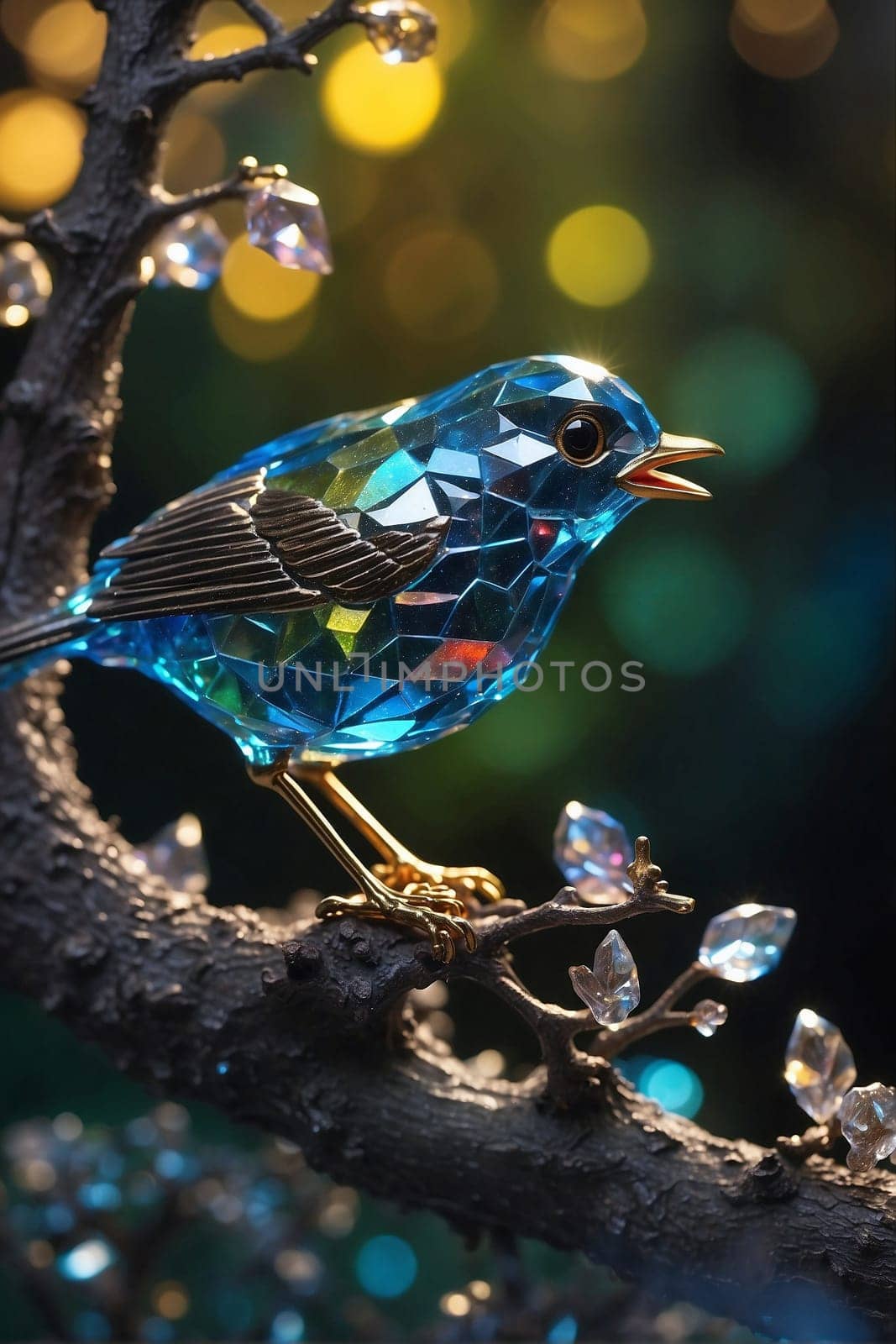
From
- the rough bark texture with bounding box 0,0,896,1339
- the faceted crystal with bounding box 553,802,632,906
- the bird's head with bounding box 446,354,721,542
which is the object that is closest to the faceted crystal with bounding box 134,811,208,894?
the rough bark texture with bounding box 0,0,896,1339

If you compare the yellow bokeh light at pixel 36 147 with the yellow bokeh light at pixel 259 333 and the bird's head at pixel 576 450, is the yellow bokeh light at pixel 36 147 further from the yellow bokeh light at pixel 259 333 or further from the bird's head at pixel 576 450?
the bird's head at pixel 576 450

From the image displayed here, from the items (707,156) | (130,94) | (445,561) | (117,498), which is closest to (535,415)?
(445,561)

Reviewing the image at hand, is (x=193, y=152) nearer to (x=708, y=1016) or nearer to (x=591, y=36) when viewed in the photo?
(x=591, y=36)

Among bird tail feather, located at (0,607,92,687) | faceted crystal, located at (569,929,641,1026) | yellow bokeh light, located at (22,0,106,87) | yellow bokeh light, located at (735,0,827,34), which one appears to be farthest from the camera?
yellow bokeh light, located at (22,0,106,87)

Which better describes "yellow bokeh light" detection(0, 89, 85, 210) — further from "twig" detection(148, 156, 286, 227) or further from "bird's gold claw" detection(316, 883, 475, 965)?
"bird's gold claw" detection(316, 883, 475, 965)

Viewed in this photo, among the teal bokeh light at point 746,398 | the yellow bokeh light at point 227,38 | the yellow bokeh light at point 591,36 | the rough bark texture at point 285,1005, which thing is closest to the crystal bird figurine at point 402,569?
the rough bark texture at point 285,1005

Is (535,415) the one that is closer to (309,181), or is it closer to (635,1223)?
(635,1223)
